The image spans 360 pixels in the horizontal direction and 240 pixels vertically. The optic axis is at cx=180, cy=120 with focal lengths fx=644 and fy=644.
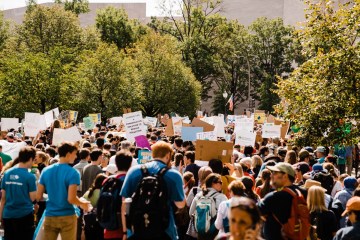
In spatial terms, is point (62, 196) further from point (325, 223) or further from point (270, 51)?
point (270, 51)

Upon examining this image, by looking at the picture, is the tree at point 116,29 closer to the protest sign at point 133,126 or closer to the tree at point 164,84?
the tree at point 164,84

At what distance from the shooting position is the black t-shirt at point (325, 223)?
8641 mm

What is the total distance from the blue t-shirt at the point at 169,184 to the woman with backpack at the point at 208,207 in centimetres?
162

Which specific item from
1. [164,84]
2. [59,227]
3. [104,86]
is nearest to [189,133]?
[59,227]

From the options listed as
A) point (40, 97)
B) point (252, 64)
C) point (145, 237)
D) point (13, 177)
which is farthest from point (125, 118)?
point (252, 64)

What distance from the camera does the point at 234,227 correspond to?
179 inches

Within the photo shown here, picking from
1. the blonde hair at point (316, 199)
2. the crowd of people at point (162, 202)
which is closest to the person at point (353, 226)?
the crowd of people at point (162, 202)

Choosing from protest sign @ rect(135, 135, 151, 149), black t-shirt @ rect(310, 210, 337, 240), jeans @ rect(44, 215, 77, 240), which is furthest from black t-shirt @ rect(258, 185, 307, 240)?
protest sign @ rect(135, 135, 151, 149)

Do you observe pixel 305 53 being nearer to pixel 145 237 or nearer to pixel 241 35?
pixel 145 237

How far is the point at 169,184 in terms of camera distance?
6762mm

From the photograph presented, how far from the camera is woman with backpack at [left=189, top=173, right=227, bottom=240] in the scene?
842cm

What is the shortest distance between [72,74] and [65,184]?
3377 cm

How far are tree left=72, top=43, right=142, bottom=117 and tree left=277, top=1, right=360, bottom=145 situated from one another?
25.4 metres

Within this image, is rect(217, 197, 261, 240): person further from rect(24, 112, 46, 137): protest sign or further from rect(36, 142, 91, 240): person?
rect(24, 112, 46, 137): protest sign
